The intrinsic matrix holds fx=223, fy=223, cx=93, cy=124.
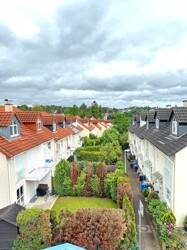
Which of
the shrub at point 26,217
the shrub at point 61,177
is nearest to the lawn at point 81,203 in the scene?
the shrub at point 61,177

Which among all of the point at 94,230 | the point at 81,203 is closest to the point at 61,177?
the point at 81,203

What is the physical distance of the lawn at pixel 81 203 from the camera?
21.6 metres

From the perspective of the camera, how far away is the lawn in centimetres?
2164

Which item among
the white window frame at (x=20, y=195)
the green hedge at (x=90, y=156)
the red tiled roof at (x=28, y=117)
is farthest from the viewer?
the green hedge at (x=90, y=156)

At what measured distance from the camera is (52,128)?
109 ft

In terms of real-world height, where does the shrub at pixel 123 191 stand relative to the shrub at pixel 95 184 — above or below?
above

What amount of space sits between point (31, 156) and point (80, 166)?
5.94 meters

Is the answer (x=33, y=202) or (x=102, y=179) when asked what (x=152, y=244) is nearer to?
(x=102, y=179)

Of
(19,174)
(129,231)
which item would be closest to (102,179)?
(19,174)

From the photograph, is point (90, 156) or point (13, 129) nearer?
point (13, 129)

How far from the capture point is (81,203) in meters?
22.5

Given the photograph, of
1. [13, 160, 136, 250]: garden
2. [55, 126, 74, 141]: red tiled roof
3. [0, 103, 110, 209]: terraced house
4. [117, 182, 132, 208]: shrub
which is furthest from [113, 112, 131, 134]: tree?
[13, 160, 136, 250]: garden

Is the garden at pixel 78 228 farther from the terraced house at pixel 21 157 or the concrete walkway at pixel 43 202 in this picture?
the concrete walkway at pixel 43 202

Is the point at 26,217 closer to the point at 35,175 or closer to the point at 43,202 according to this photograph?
the point at 35,175
